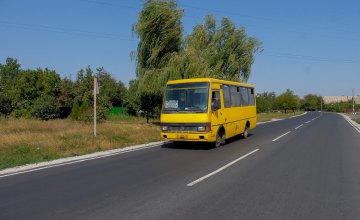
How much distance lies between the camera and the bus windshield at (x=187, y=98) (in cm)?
1526

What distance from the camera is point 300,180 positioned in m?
9.00

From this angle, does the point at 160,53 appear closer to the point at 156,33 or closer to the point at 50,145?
the point at 156,33

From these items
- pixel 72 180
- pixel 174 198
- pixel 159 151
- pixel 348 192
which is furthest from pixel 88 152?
Answer: pixel 348 192

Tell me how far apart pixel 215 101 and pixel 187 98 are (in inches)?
45.6

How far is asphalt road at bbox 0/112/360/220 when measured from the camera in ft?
20.5

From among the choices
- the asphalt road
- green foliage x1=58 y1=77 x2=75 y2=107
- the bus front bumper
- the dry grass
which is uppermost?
green foliage x1=58 y1=77 x2=75 y2=107

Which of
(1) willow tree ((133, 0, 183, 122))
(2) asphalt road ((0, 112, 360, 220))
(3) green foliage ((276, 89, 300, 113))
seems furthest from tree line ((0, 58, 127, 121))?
(3) green foliage ((276, 89, 300, 113))

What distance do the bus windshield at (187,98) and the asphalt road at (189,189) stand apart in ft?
9.35

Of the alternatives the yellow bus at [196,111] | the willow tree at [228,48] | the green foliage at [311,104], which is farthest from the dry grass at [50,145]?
the green foliage at [311,104]

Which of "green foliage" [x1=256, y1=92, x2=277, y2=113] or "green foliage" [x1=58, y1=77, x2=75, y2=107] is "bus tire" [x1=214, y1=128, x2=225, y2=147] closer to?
"green foliage" [x1=58, y1=77, x2=75, y2=107]

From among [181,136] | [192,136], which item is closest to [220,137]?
[192,136]

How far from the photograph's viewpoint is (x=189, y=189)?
792cm

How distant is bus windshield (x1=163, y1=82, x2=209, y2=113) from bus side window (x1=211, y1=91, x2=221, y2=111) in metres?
0.29

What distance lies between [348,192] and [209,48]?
3204 cm
